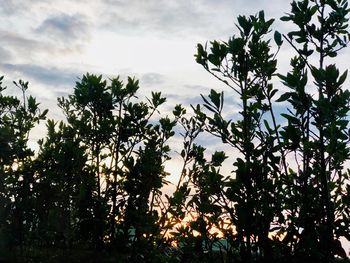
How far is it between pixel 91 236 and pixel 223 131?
565 centimetres

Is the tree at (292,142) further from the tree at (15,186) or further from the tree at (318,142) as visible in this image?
the tree at (15,186)

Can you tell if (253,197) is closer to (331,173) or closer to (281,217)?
(281,217)

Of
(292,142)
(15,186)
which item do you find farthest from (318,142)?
(15,186)

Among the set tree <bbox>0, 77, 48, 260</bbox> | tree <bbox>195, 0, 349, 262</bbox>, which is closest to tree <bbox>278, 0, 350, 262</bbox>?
tree <bbox>195, 0, 349, 262</bbox>

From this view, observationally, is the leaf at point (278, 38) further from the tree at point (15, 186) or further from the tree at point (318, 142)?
the tree at point (15, 186)

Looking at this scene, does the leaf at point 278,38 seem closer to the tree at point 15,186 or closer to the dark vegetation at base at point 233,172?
the dark vegetation at base at point 233,172

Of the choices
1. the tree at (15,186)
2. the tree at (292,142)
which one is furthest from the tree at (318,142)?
the tree at (15,186)

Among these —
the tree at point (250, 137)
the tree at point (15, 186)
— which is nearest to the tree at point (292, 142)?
the tree at point (250, 137)

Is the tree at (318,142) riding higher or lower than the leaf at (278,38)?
lower

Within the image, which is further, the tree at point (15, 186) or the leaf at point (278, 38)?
the tree at point (15, 186)

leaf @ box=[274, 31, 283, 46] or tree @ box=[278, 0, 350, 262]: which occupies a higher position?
leaf @ box=[274, 31, 283, 46]

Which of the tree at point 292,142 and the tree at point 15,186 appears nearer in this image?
the tree at point 292,142

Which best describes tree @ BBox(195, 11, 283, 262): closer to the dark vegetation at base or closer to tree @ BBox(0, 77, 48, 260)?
the dark vegetation at base

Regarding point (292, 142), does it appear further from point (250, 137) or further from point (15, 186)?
point (15, 186)
